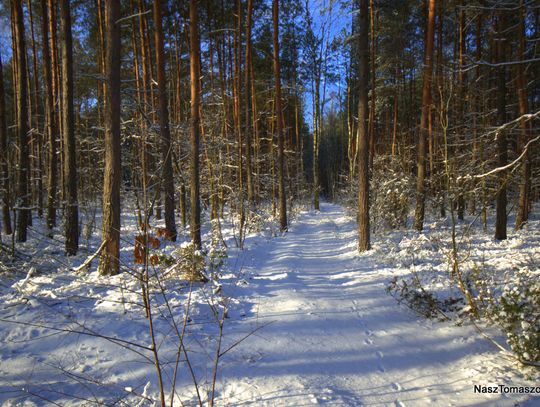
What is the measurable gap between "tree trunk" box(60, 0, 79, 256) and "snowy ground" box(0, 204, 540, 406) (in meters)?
2.50

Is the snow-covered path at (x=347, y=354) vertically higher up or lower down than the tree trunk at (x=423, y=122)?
lower down

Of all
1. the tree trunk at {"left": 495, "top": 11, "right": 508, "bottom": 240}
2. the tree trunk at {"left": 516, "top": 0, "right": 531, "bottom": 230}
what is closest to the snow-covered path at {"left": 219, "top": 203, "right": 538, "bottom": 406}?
the tree trunk at {"left": 495, "top": 11, "right": 508, "bottom": 240}

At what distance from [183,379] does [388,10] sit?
15.2 metres

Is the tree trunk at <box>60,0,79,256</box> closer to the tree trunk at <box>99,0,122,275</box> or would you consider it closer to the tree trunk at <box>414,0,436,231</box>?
the tree trunk at <box>99,0,122,275</box>

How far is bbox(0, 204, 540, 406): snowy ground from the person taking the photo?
257cm

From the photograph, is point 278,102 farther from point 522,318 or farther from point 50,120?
point 522,318

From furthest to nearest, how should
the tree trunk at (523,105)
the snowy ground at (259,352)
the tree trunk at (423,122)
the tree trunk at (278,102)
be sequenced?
the tree trunk at (278,102), the tree trunk at (423,122), the tree trunk at (523,105), the snowy ground at (259,352)

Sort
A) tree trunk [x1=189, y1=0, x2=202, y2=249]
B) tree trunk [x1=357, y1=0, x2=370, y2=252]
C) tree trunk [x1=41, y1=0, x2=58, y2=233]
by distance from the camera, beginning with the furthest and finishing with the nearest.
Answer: tree trunk [x1=41, y1=0, x2=58, y2=233], tree trunk [x1=357, y1=0, x2=370, y2=252], tree trunk [x1=189, y1=0, x2=202, y2=249]

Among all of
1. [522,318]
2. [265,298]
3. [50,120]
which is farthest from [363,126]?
[50,120]

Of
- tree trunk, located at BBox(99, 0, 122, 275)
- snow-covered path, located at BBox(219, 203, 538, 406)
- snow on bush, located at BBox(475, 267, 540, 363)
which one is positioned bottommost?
snow-covered path, located at BBox(219, 203, 538, 406)

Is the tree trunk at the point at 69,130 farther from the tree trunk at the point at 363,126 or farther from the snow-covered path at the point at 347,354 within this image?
the tree trunk at the point at 363,126

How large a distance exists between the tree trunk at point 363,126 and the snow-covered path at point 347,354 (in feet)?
8.42

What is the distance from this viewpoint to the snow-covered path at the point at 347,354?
260 cm

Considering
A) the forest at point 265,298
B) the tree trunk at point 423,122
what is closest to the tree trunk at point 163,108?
the forest at point 265,298
